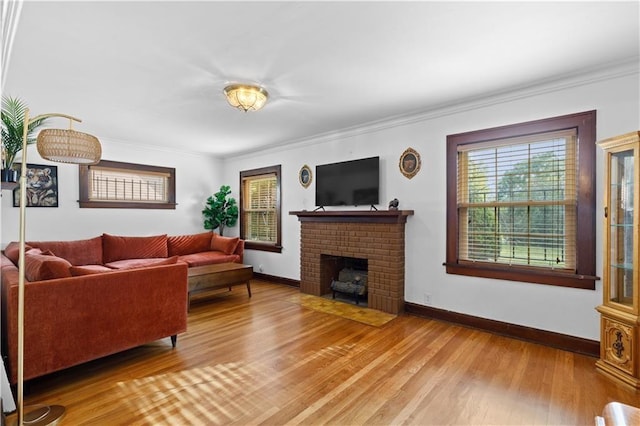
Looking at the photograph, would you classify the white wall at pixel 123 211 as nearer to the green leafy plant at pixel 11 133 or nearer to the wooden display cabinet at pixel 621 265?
the green leafy plant at pixel 11 133

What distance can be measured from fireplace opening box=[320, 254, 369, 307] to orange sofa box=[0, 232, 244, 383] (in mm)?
2187

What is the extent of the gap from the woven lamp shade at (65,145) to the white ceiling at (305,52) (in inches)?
27.1

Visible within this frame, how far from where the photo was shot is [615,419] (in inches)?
34.5

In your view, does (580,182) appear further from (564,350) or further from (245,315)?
(245,315)

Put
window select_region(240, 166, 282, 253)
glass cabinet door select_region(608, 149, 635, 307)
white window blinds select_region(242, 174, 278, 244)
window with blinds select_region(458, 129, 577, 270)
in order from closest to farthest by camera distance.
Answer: glass cabinet door select_region(608, 149, 635, 307) → window with blinds select_region(458, 129, 577, 270) → window select_region(240, 166, 282, 253) → white window blinds select_region(242, 174, 278, 244)

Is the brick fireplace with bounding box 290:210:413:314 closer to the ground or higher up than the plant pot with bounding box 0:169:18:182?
closer to the ground

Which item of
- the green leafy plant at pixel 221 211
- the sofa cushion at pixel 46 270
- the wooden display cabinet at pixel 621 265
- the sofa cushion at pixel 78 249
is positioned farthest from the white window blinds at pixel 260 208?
the wooden display cabinet at pixel 621 265

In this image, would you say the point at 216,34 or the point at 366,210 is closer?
the point at 216,34

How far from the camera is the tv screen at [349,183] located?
4.21 metres

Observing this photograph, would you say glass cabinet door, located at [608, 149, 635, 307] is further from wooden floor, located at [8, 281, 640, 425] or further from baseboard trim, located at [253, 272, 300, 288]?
baseboard trim, located at [253, 272, 300, 288]

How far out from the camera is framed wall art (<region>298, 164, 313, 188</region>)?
508 cm

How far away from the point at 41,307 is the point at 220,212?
4110mm

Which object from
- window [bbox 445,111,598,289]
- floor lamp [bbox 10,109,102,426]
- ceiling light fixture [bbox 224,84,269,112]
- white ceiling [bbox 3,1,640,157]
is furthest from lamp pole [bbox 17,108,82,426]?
window [bbox 445,111,598,289]

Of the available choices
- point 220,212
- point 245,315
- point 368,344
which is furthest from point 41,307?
point 220,212
